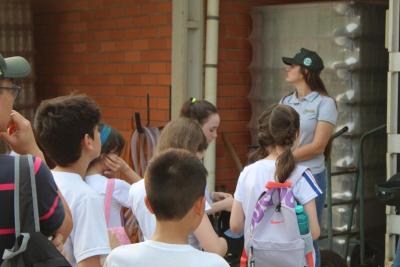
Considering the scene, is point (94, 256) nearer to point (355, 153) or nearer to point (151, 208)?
point (151, 208)

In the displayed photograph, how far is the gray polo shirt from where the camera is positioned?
5.17 metres

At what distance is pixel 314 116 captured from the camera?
17.1 ft

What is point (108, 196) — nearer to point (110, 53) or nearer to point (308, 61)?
point (308, 61)

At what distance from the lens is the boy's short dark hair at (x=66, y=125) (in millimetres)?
2992

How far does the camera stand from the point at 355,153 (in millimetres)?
6051

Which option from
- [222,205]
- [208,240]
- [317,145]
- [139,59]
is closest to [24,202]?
[208,240]

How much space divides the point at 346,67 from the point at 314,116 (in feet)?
3.04

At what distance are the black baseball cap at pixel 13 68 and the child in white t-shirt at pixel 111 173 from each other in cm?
136

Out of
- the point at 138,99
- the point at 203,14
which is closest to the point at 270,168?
the point at 203,14

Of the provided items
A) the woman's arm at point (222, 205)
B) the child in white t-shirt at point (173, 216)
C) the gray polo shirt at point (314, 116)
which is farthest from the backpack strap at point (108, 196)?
the gray polo shirt at point (314, 116)

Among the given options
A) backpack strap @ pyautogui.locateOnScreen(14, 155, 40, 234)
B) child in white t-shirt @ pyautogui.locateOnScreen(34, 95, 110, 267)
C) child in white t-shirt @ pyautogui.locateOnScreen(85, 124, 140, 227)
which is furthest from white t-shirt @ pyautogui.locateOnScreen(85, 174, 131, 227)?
backpack strap @ pyautogui.locateOnScreen(14, 155, 40, 234)

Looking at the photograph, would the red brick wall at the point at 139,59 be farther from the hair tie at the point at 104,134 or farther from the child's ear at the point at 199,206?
the child's ear at the point at 199,206

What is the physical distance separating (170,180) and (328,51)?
385 centimetres

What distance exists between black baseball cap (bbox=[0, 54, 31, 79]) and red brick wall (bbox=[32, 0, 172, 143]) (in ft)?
13.0
